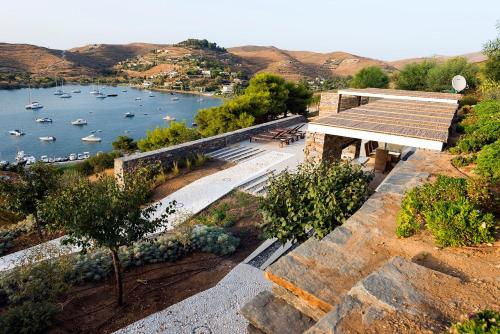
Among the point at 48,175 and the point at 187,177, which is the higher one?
the point at 48,175

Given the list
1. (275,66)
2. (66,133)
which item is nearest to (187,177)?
(66,133)

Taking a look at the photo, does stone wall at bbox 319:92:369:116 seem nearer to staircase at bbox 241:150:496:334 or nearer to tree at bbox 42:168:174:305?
tree at bbox 42:168:174:305

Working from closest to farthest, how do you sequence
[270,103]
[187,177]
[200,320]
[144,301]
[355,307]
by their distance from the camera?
1. [355,307]
2. [200,320]
3. [144,301]
4. [187,177]
5. [270,103]

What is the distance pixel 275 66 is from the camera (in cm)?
12712

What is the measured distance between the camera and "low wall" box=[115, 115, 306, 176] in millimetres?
11047

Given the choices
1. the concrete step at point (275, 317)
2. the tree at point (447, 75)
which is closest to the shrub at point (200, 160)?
the concrete step at point (275, 317)

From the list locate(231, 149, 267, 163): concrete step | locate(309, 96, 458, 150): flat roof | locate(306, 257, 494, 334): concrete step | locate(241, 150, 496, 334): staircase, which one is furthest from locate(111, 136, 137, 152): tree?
locate(306, 257, 494, 334): concrete step

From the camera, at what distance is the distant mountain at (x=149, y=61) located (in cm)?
10756

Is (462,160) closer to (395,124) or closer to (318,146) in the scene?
(395,124)

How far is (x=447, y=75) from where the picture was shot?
24750 millimetres

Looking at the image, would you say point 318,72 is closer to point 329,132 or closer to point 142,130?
point 142,130

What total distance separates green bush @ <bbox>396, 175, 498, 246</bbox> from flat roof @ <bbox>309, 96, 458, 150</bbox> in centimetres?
258

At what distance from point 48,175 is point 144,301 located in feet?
19.0

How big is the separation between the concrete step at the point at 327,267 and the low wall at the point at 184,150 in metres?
8.41
